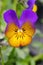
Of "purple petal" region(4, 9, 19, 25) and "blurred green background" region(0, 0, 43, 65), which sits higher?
"purple petal" region(4, 9, 19, 25)

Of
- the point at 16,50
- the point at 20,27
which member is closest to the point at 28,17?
the point at 20,27

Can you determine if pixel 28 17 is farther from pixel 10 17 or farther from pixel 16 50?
pixel 16 50

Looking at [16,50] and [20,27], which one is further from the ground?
[20,27]

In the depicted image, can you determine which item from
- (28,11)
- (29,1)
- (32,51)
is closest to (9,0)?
(32,51)

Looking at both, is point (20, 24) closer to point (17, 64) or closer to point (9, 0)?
point (17, 64)

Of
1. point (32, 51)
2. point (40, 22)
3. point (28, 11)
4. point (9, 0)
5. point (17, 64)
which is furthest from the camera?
point (40, 22)
